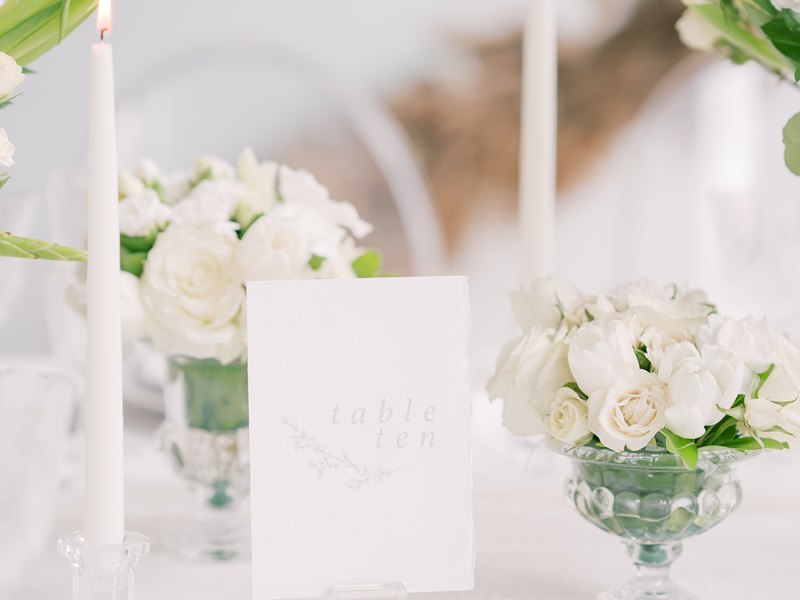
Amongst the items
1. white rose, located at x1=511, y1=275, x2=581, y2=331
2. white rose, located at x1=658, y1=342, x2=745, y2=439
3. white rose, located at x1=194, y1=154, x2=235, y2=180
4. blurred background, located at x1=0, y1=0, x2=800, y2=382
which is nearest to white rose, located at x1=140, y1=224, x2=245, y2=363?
white rose, located at x1=194, y1=154, x2=235, y2=180

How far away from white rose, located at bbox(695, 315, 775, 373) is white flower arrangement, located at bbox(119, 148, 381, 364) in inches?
12.4

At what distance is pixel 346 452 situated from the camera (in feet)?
1.95

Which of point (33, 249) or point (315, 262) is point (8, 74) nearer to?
point (33, 249)

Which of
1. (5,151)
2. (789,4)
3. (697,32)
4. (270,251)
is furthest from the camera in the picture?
(697,32)

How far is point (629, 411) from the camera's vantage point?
578mm

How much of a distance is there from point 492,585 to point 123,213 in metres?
0.41

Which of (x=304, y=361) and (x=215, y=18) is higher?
(x=215, y=18)

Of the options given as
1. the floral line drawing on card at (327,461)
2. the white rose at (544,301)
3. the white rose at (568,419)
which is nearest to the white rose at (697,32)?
the white rose at (544,301)

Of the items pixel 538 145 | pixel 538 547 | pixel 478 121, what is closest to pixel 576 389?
pixel 538 547

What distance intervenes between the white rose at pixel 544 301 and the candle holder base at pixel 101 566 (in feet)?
1.01

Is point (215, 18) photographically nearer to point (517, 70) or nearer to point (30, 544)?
point (517, 70)

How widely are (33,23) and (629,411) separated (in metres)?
0.45

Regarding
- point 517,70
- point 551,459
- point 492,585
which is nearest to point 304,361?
point 492,585

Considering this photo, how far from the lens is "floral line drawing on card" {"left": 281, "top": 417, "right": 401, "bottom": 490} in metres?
0.59
